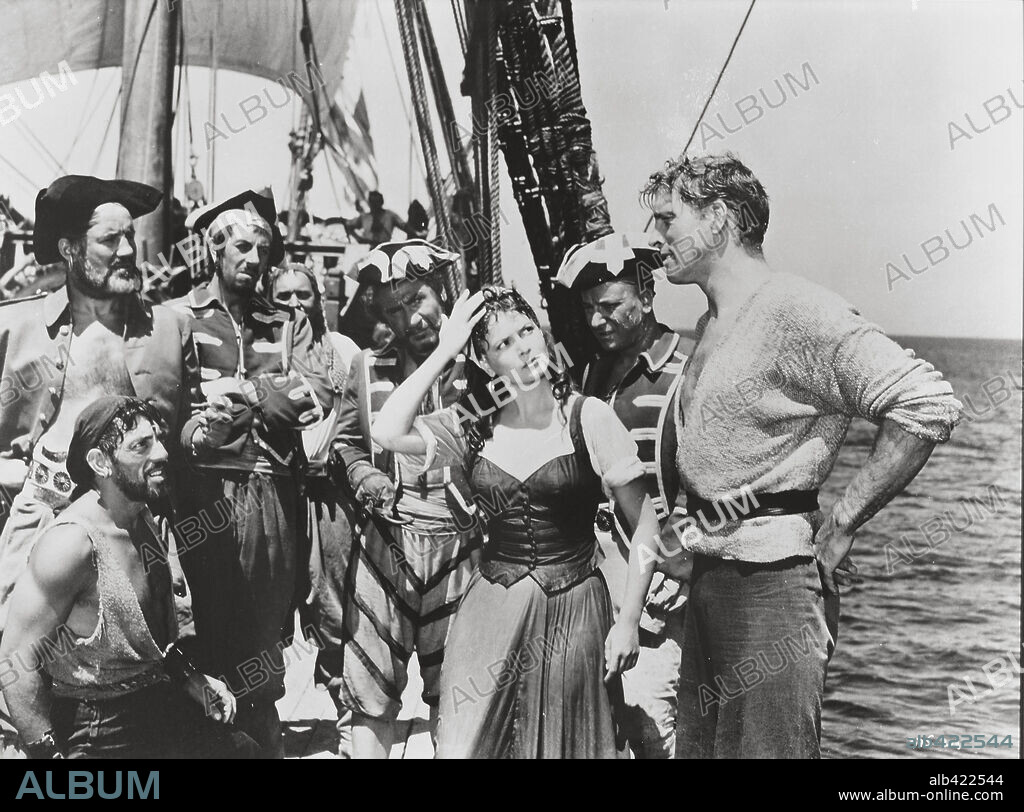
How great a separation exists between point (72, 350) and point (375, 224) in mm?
1099

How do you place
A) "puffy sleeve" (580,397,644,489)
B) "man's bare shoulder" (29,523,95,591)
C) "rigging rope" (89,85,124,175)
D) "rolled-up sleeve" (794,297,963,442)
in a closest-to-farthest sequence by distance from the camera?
"rolled-up sleeve" (794,297,963,442), "puffy sleeve" (580,397,644,489), "man's bare shoulder" (29,523,95,591), "rigging rope" (89,85,124,175)

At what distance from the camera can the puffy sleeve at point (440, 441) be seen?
3166 millimetres

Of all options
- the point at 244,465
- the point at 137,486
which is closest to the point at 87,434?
the point at 137,486

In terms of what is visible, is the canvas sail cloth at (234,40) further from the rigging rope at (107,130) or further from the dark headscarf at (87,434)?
the dark headscarf at (87,434)

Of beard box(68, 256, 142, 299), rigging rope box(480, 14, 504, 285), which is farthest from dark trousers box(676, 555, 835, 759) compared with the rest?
beard box(68, 256, 142, 299)

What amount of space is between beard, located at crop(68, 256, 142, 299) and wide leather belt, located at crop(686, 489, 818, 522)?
2085 millimetres

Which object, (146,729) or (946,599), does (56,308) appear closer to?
(146,729)

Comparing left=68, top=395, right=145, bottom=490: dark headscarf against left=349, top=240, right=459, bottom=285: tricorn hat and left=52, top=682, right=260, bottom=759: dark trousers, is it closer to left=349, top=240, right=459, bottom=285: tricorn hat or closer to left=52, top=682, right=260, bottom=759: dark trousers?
left=52, top=682, right=260, bottom=759: dark trousers

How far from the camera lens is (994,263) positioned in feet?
11.7

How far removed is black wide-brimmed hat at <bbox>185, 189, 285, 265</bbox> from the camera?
3.27 m

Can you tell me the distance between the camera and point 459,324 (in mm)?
3195

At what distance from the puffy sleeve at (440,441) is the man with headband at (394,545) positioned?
0.03 meters

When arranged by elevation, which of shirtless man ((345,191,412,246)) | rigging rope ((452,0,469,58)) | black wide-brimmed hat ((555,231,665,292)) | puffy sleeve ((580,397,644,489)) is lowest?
puffy sleeve ((580,397,644,489))

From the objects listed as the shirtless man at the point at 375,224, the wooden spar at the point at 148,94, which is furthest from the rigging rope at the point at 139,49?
the shirtless man at the point at 375,224
